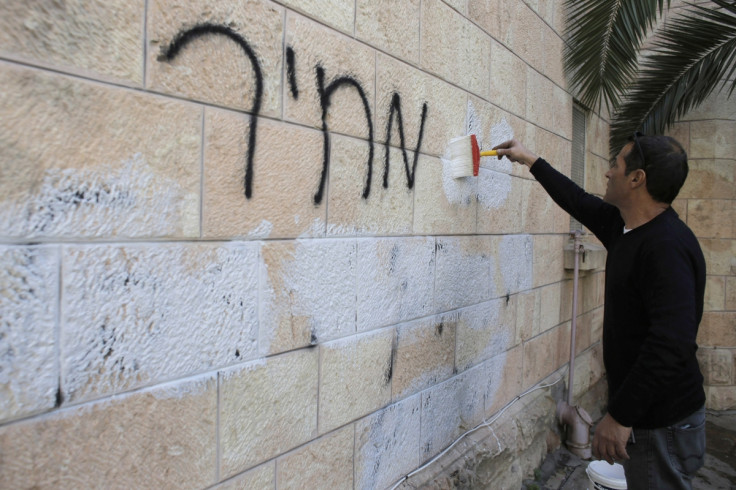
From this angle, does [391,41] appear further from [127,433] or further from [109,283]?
[127,433]

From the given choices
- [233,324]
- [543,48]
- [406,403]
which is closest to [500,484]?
[406,403]

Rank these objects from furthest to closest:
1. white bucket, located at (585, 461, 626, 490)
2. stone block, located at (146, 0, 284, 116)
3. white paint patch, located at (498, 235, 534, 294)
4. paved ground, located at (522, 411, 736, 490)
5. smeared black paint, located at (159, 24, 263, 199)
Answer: paved ground, located at (522, 411, 736, 490) < white paint patch, located at (498, 235, 534, 294) < white bucket, located at (585, 461, 626, 490) < smeared black paint, located at (159, 24, 263, 199) < stone block, located at (146, 0, 284, 116)

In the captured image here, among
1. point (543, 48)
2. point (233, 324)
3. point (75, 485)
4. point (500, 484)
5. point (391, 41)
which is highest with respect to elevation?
point (543, 48)

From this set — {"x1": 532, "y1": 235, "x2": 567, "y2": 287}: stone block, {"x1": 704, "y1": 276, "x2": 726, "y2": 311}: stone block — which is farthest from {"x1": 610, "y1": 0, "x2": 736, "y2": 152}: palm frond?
{"x1": 532, "y1": 235, "x2": 567, "y2": 287}: stone block

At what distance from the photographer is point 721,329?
5816mm

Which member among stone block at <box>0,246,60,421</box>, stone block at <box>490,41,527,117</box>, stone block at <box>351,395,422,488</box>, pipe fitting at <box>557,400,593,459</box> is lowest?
pipe fitting at <box>557,400,593,459</box>

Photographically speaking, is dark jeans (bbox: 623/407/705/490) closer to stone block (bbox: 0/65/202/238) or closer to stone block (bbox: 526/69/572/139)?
stone block (bbox: 0/65/202/238)

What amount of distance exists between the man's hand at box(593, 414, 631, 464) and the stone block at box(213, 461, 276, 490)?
1.36 metres

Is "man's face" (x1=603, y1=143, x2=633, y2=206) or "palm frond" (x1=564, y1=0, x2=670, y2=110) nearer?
"man's face" (x1=603, y1=143, x2=633, y2=206)

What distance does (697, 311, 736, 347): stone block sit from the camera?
19.0 ft

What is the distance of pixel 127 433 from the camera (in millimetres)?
1302

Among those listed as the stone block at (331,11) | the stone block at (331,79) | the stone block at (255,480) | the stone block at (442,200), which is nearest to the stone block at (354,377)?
the stone block at (255,480)

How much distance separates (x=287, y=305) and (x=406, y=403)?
0.97 metres

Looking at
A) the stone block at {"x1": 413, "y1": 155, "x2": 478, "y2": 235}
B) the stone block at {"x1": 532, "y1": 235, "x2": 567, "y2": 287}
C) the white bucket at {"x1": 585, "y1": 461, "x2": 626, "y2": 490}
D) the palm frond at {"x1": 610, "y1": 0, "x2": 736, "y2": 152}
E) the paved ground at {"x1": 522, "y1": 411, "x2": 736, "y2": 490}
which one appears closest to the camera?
the stone block at {"x1": 413, "y1": 155, "x2": 478, "y2": 235}
